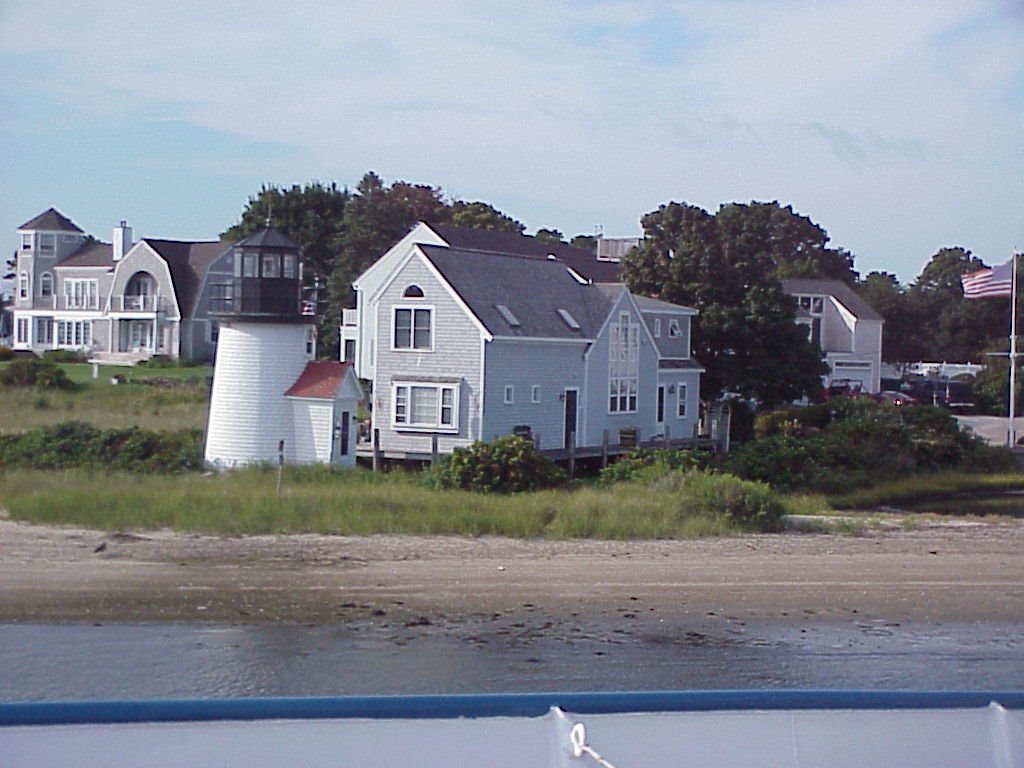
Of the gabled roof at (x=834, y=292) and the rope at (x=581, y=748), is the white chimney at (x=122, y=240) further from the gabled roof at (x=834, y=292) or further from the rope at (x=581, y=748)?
the rope at (x=581, y=748)

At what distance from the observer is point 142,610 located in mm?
18531

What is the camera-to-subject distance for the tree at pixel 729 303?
145ft

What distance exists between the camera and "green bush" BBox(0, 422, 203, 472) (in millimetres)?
28781

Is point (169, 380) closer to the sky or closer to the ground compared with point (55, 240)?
closer to the ground

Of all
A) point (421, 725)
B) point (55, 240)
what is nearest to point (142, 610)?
point (421, 725)

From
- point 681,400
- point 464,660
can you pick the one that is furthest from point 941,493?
point 464,660

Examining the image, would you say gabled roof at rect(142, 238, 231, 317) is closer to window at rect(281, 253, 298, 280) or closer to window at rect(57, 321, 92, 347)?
window at rect(57, 321, 92, 347)

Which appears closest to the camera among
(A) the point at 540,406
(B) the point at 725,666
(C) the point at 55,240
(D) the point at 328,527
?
(B) the point at 725,666

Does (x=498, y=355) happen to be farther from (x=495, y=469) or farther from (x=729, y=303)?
(x=729, y=303)

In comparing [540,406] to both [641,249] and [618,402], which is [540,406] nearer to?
[618,402]

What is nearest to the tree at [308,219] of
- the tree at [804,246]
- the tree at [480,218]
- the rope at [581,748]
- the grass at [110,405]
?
the tree at [480,218]

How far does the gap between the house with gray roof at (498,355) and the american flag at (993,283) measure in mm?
10179

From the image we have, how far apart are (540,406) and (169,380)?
17.7m

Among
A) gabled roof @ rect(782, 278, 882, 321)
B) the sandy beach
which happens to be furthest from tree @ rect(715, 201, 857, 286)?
the sandy beach
